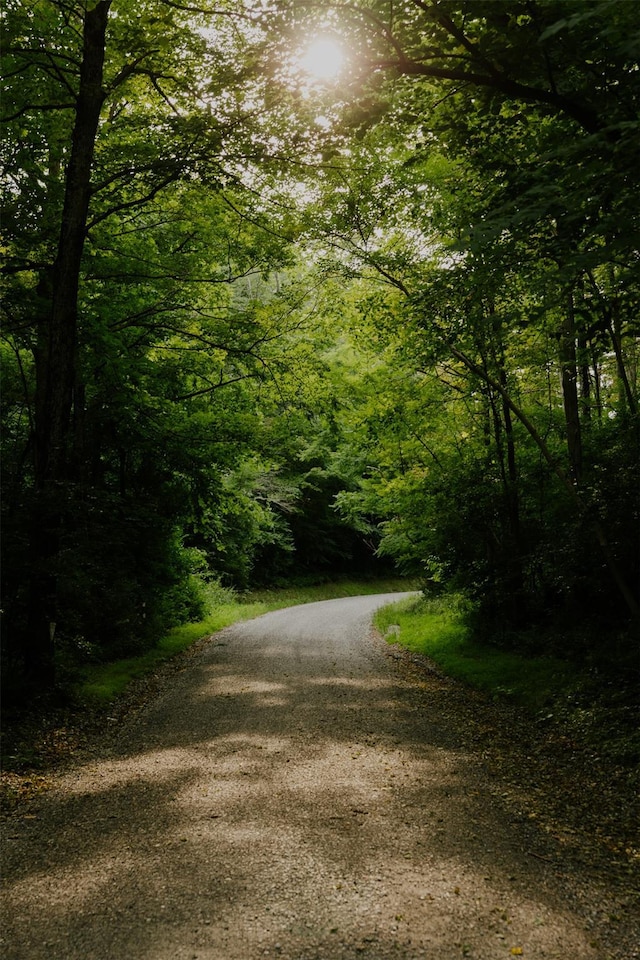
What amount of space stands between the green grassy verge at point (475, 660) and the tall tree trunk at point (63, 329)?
660 centimetres

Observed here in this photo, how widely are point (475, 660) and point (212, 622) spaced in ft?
31.7

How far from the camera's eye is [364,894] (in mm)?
3918

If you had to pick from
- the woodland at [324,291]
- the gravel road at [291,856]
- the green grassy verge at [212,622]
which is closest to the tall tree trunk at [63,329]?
the woodland at [324,291]

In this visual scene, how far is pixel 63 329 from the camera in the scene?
8.98 metres

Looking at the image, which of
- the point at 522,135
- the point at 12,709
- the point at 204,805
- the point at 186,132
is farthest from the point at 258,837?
the point at 186,132

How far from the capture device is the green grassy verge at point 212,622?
9.99 metres

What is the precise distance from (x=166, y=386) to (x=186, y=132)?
6.68 metres

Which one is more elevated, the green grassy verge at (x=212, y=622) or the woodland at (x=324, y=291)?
the woodland at (x=324, y=291)

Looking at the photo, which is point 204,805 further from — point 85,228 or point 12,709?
point 85,228

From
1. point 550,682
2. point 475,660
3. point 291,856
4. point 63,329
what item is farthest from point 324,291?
point 291,856

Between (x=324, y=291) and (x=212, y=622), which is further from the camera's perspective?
(x=212, y=622)

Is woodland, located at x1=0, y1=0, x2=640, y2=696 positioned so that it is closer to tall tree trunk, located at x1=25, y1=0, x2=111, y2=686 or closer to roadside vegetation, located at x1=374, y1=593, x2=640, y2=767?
tall tree trunk, located at x1=25, y1=0, x2=111, y2=686

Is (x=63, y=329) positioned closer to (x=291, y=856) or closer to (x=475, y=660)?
(x=291, y=856)

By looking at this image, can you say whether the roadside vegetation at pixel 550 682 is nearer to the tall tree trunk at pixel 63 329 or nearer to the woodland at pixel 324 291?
the woodland at pixel 324 291
